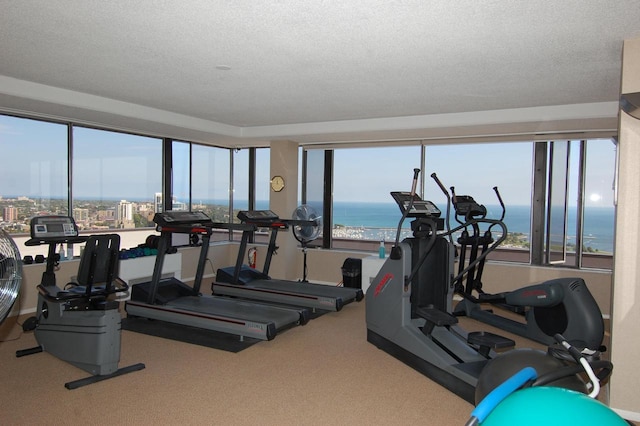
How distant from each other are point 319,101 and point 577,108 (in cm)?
276

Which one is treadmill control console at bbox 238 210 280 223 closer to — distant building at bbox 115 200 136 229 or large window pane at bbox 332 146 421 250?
distant building at bbox 115 200 136 229

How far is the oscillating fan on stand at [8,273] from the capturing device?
174cm

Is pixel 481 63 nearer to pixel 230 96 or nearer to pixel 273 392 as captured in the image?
pixel 230 96

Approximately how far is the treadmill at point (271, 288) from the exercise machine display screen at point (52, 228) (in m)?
1.89

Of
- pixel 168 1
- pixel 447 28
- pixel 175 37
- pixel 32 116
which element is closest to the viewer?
pixel 168 1

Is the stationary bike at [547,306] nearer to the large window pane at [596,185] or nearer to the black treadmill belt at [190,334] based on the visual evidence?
the large window pane at [596,185]

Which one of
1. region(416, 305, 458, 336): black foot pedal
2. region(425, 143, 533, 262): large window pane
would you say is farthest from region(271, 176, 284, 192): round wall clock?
region(425, 143, 533, 262): large window pane

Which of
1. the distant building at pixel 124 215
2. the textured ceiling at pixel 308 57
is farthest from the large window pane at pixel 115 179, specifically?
the textured ceiling at pixel 308 57

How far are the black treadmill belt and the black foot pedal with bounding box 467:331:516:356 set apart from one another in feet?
6.68

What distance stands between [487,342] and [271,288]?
10.5 feet

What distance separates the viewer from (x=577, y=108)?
4.89 metres

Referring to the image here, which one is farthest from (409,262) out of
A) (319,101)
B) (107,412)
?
(107,412)

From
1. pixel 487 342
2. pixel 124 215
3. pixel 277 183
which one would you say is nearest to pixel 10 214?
pixel 124 215

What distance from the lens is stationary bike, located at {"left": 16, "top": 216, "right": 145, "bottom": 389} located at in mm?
3488
